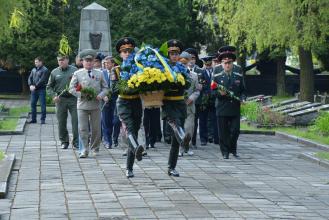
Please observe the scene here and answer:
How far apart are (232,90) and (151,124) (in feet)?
7.87

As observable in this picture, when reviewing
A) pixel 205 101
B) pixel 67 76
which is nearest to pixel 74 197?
pixel 67 76

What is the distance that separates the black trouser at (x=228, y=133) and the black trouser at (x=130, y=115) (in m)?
3.30

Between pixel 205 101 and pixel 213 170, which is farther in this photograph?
pixel 205 101

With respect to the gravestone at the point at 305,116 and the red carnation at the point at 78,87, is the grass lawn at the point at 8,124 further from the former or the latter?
the gravestone at the point at 305,116

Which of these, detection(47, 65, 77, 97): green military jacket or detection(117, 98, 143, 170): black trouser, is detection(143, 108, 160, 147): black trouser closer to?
detection(47, 65, 77, 97): green military jacket

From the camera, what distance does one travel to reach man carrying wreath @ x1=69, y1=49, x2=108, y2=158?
1532 cm

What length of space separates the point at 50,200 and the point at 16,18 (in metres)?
17.2

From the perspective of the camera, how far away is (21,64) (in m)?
42.0

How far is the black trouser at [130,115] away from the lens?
1254cm

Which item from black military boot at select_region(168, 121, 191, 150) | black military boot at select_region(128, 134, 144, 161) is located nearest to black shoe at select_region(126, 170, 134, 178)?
black military boot at select_region(128, 134, 144, 161)

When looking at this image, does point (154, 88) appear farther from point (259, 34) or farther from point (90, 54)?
point (259, 34)

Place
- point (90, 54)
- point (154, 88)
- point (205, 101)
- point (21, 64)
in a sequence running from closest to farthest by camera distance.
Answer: point (154, 88), point (90, 54), point (205, 101), point (21, 64)

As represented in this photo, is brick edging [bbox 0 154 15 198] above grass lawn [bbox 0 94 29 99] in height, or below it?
above

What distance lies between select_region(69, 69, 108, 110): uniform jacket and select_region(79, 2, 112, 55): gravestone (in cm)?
1076
